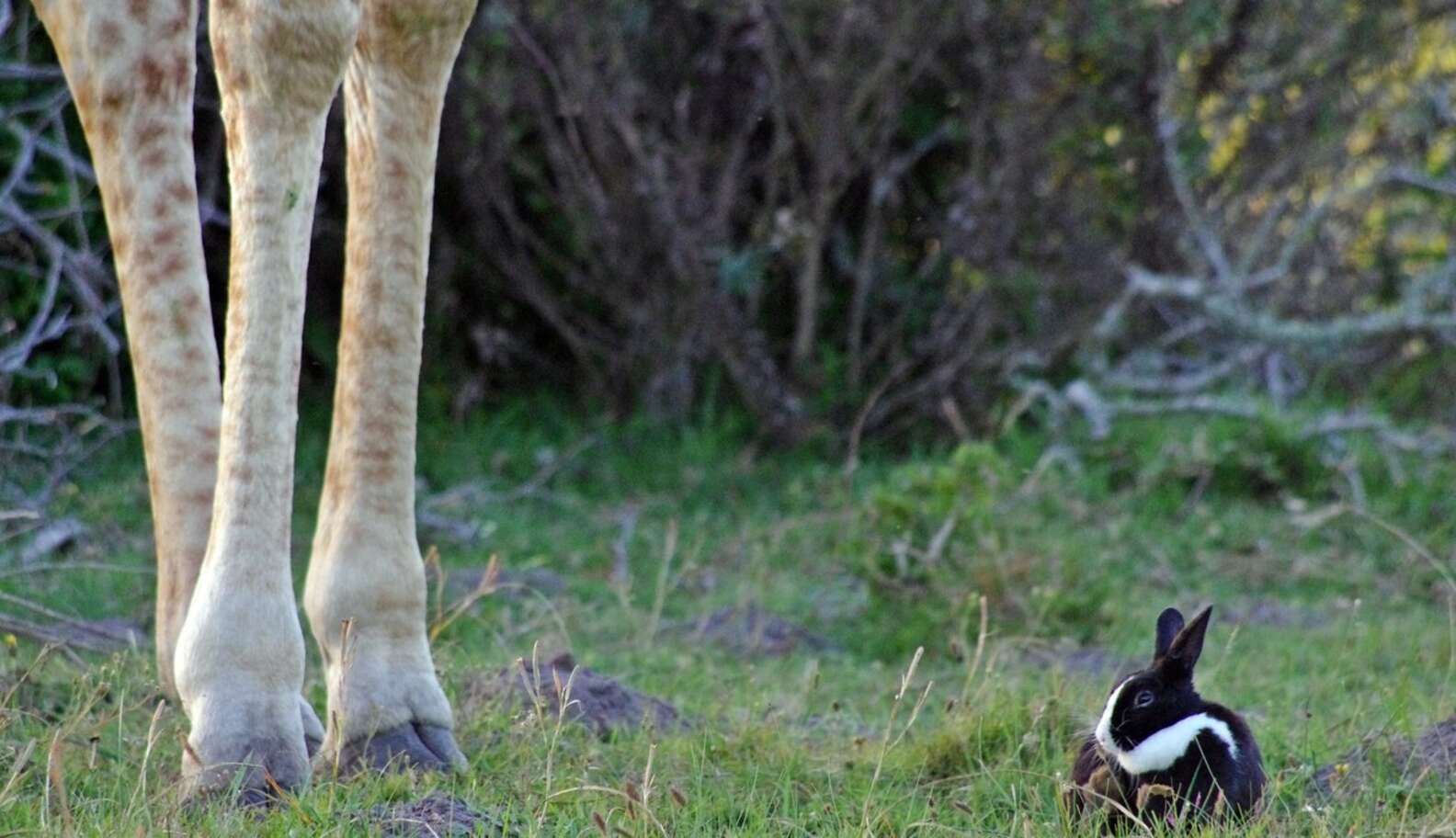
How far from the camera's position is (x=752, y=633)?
5.70 meters

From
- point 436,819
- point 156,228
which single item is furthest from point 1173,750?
point 156,228

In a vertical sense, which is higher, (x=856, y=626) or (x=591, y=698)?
(x=591, y=698)

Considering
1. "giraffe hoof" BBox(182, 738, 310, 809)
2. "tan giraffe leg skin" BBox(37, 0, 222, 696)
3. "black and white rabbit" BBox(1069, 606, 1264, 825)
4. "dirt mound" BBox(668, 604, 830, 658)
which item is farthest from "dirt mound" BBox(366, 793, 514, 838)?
"dirt mound" BBox(668, 604, 830, 658)

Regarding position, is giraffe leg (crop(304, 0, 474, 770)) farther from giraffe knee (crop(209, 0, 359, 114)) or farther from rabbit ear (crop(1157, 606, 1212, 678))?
rabbit ear (crop(1157, 606, 1212, 678))

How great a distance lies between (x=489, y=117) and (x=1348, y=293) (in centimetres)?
488

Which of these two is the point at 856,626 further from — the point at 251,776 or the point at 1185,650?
the point at 251,776

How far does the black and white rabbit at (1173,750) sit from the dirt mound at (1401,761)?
0.98 feet

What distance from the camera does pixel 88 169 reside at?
701 centimetres

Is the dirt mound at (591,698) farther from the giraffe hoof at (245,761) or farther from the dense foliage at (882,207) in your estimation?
the dense foliage at (882,207)

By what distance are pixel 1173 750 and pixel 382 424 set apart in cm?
173

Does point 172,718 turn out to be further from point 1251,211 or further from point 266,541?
point 1251,211

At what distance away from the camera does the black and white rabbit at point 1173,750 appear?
10.5 feet

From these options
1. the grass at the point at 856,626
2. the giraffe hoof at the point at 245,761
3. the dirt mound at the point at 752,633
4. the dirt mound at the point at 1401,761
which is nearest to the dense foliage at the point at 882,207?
the grass at the point at 856,626

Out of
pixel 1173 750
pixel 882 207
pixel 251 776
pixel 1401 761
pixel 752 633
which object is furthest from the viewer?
pixel 882 207
